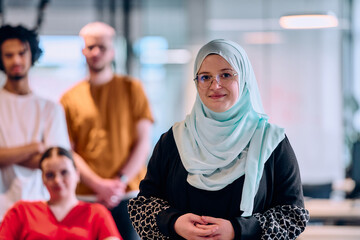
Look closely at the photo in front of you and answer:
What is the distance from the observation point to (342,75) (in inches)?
273

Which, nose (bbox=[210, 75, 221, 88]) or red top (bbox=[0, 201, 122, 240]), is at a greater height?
nose (bbox=[210, 75, 221, 88])

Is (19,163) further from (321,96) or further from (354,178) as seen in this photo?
(321,96)

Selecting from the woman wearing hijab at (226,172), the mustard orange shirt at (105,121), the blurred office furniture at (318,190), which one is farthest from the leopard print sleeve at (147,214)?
the blurred office furniture at (318,190)

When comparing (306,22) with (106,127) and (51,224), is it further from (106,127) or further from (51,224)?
(51,224)

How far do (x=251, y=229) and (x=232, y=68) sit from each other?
520 millimetres

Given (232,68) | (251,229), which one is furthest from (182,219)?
(232,68)

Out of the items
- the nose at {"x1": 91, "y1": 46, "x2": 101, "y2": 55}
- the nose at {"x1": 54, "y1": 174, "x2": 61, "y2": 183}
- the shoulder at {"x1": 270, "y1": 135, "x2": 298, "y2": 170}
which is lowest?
the nose at {"x1": 54, "y1": 174, "x2": 61, "y2": 183}

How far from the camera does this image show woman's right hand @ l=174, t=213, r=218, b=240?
66.1 inches

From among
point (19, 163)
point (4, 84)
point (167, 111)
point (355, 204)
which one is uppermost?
point (4, 84)

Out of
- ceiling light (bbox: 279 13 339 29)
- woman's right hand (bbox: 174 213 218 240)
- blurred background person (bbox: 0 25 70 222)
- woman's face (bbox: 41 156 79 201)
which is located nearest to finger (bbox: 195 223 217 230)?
woman's right hand (bbox: 174 213 218 240)

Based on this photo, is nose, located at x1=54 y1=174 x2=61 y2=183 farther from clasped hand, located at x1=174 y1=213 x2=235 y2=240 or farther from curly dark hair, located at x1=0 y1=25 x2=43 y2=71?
clasped hand, located at x1=174 y1=213 x2=235 y2=240

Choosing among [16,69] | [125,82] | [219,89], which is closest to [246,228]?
[219,89]

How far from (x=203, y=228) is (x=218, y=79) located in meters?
0.48

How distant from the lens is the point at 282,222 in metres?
1.73
